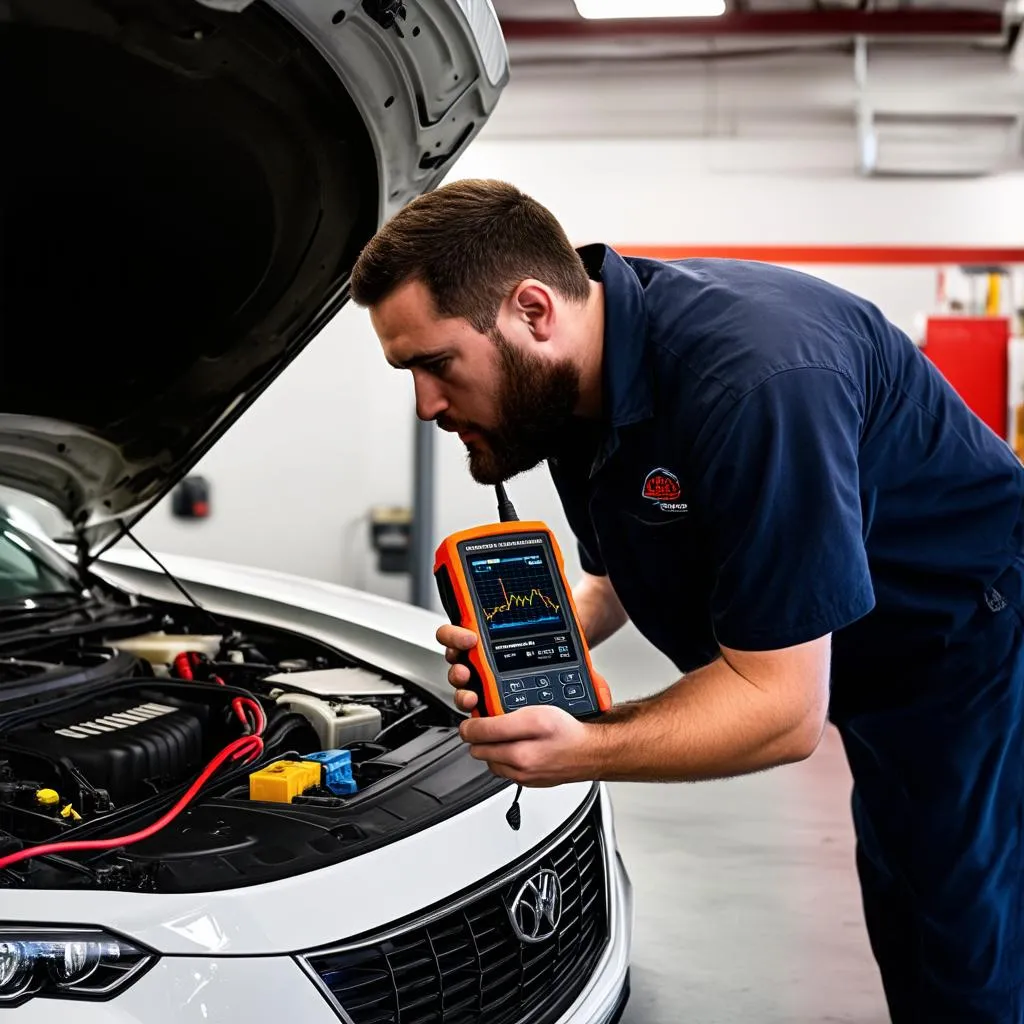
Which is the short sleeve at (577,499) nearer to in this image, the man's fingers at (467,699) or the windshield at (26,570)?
the man's fingers at (467,699)

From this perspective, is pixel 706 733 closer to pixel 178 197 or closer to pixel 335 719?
pixel 335 719

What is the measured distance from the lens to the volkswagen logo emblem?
1.42 metres

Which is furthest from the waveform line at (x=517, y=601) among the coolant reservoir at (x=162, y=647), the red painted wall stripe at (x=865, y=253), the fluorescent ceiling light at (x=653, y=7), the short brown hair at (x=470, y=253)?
the red painted wall stripe at (x=865, y=253)

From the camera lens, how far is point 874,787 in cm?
152

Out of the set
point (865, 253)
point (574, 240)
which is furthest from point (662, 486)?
point (865, 253)

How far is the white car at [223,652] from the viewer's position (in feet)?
3.89

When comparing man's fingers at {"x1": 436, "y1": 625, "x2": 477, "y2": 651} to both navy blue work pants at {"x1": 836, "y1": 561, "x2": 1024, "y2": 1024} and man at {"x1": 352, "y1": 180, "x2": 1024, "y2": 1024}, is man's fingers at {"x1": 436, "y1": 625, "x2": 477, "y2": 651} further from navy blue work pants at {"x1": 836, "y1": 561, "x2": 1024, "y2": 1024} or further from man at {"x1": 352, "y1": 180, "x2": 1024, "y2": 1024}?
navy blue work pants at {"x1": 836, "y1": 561, "x2": 1024, "y2": 1024}

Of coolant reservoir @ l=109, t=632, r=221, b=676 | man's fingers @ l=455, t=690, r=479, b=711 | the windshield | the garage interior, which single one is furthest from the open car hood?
the garage interior

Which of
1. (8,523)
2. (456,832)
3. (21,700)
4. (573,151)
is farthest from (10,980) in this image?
(573,151)

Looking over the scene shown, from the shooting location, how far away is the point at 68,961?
1108 millimetres

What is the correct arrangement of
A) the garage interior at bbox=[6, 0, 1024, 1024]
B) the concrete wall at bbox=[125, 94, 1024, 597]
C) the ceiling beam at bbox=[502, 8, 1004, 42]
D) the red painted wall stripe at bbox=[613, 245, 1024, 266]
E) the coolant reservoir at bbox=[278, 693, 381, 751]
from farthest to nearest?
the concrete wall at bbox=[125, 94, 1024, 597], the red painted wall stripe at bbox=[613, 245, 1024, 266], the garage interior at bbox=[6, 0, 1024, 1024], the ceiling beam at bbox=[502, 8, 1004, 42], the coolant reservoir at bbox=[278, 693, 381, 751]

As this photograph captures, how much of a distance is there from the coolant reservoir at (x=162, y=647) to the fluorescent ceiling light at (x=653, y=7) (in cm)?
417

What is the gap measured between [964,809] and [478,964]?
2.02ft

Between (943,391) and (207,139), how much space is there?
41.2 inches
